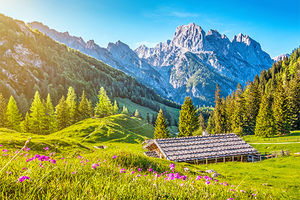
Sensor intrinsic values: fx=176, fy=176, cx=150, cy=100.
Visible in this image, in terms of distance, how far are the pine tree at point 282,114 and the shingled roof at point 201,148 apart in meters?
31.1

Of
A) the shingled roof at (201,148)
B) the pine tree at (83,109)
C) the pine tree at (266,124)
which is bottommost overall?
the shingled roof at (201,148)

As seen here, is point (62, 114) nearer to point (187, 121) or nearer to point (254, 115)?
point (187, 121)

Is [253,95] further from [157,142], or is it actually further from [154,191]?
[154,191]

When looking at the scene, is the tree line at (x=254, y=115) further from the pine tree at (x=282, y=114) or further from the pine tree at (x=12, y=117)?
the pine tree at (x=12, y=117)

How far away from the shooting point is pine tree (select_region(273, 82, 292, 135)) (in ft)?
199

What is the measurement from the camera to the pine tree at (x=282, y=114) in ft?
199

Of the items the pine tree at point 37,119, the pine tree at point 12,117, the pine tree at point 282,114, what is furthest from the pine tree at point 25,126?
the pine tree at point 282,114

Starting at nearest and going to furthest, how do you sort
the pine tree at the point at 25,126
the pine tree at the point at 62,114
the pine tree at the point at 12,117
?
the pine tree at the point at 12,117
the pine tree at the point at 25,126
the pine tree at the point at 62,114

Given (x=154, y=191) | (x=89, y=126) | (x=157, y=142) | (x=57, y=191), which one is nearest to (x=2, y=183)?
(x=57, y=191)

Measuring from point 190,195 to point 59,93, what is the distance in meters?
191

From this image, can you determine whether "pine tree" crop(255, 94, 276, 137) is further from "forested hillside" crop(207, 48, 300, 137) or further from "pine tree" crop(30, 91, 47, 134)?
"pine tree" crop(30, 91, 47, 134)

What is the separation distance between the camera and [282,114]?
6141 cm

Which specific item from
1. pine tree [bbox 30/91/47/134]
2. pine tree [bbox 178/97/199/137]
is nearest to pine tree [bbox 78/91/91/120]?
pine tree [bbox 30/91/47/134]

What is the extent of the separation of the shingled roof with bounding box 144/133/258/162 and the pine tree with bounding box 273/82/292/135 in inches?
1226
